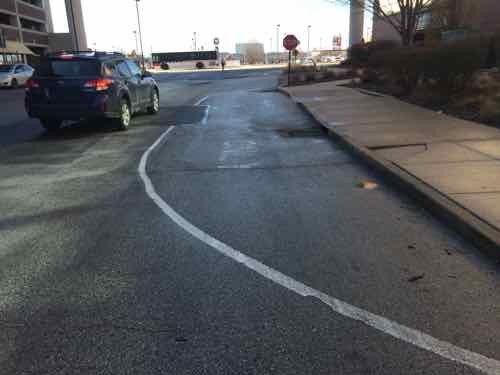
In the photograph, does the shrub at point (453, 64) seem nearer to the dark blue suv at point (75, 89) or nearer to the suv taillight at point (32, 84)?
the dark blue suv at point (75, 89)

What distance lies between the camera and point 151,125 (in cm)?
1340

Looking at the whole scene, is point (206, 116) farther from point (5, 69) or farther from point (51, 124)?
point (5, 69)

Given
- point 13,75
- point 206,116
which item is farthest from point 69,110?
point 13,75

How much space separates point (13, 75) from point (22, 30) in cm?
4829

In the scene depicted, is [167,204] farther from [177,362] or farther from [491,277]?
[491,277]

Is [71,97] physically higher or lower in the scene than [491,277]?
higher

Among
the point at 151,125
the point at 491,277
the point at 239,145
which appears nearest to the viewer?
the point at 491,277

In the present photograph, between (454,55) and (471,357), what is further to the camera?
(454,55)

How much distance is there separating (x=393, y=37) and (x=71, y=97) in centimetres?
4270

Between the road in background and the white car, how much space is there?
26052mm

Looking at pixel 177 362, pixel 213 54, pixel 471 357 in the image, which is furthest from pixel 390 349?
pixel 213 54

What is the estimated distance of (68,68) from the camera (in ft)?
37.3

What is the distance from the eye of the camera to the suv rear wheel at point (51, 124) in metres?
12.0

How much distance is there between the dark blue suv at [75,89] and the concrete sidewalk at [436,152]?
207 inches
